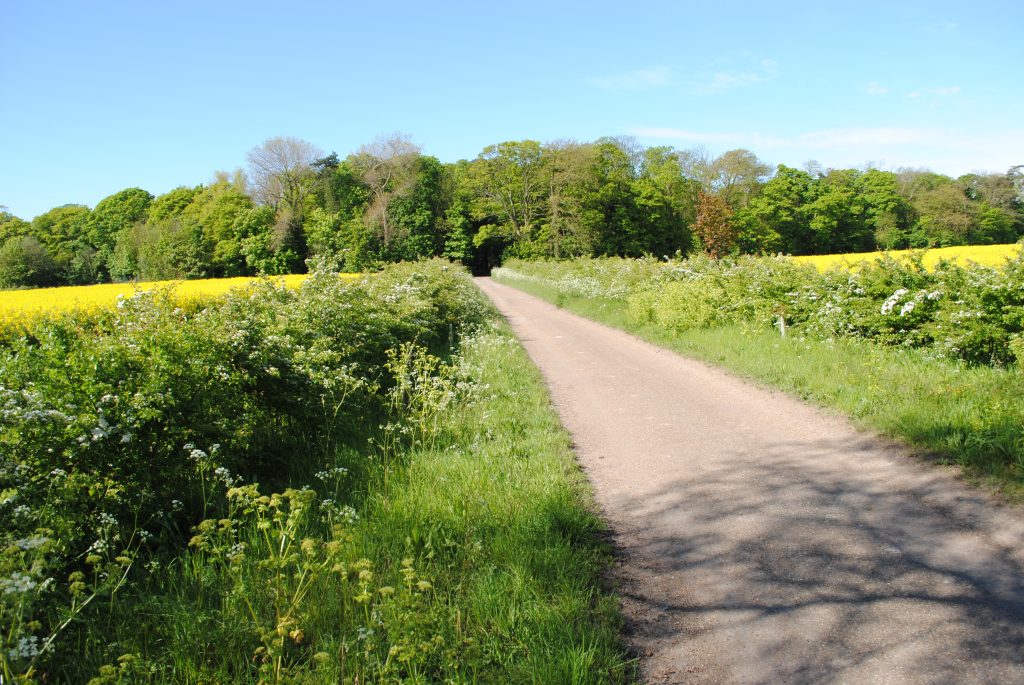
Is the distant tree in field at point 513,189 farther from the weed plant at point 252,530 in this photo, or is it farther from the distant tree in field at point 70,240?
the weed plant at point 252,530

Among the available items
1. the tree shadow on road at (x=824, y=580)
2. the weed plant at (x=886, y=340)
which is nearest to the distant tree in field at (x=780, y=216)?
the weed plant at (x=886, y=340)

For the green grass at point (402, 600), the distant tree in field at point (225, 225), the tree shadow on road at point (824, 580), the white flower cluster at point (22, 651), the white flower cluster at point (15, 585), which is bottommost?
the tree shadow on road at point (824, 580)

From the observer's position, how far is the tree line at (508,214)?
59031mm

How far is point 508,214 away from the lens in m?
61.6

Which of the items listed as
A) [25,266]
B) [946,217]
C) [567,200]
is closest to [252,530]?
[567,200]

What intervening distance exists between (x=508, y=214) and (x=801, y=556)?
59174mm

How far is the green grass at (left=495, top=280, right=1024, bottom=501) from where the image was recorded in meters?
5.61

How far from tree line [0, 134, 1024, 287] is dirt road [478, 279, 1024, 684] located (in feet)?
143

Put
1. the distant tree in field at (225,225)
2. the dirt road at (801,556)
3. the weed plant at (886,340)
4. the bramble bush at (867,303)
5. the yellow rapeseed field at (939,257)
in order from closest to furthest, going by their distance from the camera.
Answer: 1. the dirt road at (801,556)
2. the weed plant at (886,340)
3. the bramble bush at (867,303)
4. the yellow rapeseed field at (939,257)
5. the distant tree in field at (225,225)

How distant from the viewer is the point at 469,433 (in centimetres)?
732

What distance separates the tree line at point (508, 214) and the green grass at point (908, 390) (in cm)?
3861

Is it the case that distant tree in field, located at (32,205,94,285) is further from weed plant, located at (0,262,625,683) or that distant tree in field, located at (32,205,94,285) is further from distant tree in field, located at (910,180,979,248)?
distant tree in field, located at (910,180,979,248)

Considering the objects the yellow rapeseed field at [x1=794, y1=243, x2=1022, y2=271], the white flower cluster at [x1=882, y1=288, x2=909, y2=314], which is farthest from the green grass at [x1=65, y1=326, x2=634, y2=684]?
the yellow rapeseed field at [x1=794, y1=243, x2=1022, y2=271]

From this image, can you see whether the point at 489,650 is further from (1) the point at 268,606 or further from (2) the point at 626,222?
(2) the point at 626,222
